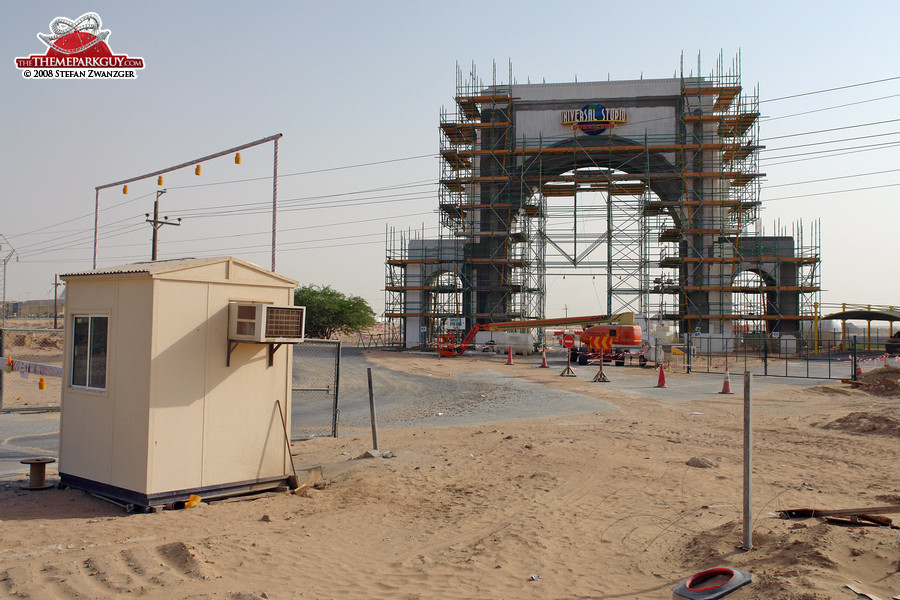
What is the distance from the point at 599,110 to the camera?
4828 cm

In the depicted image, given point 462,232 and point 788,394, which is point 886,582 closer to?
point 788,394

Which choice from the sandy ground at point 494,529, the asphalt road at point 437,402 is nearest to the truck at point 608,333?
the asphalt road at point 437,402

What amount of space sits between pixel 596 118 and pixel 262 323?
144 feet

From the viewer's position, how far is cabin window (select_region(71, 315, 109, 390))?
27.7 ft

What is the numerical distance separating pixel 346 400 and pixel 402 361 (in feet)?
62.5

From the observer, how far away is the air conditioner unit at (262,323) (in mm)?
8367

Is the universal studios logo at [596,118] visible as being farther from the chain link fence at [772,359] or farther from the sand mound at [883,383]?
the sand mound at [883,383]

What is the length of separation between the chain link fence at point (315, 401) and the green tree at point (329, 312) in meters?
34.4

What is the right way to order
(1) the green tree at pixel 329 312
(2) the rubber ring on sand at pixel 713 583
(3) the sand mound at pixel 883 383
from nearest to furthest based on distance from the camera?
(2) the rubber ring on sand at pixel 713 583
(3) the sand mound at pixel 883 383
(1) the green tree at pixel 329 312

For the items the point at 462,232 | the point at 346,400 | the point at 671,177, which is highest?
the point at 671,177

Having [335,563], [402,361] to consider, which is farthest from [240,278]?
[402,361]

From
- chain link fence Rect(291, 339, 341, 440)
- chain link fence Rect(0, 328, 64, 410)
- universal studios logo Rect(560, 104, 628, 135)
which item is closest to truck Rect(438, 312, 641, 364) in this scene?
chain link fence Rect(291, 339, 341, 440)

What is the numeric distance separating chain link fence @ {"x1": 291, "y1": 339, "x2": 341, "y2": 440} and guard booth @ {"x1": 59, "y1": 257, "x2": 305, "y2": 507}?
1131 millimetres

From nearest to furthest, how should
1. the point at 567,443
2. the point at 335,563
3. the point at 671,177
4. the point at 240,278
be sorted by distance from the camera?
the point at 335,563 → the point at 240,278 → the point at 567,443 → the point at 671,177
